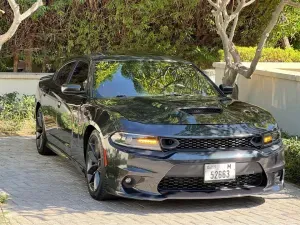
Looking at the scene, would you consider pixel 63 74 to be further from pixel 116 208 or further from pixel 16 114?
A: pixel 16 114

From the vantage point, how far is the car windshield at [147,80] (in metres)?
7.55

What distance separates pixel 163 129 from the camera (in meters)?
6.35

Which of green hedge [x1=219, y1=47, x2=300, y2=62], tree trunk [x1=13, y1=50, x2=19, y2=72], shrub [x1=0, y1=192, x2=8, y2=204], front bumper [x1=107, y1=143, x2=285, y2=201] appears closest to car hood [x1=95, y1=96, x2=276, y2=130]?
front bumper [x1=107, y1=143, x2=285, y2=201]

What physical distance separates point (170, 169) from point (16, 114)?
6473 mm

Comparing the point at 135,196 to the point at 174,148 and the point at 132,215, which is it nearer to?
the point at 132,215

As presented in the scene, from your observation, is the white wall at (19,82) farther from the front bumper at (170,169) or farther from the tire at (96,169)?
the front bumper at (170,169)

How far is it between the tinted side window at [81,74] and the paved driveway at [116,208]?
1.22 meters

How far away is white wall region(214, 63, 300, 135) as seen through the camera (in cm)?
1008

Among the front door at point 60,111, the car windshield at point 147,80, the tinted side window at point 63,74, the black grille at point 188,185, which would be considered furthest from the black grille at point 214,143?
the tinted side window at point 63,74

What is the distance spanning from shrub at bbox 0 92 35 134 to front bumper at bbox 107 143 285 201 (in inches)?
210

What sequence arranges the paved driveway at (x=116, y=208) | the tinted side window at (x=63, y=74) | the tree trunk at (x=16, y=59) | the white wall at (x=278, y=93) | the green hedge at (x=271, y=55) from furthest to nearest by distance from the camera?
the green hedge at (x=271, y=55), the tree trunk at (x=16, y=59), the white wall at (x=278, y=93), the tinted side window at (x=63, y=74), the paved driveway at (x=116, y=208)

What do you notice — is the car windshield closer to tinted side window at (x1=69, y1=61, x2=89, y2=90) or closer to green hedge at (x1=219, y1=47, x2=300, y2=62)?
tinted side window at (x1=69, y1=61, x2=89, y2=90)

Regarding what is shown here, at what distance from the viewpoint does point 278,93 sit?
10570mm

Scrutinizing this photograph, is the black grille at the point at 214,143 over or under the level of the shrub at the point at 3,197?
over
